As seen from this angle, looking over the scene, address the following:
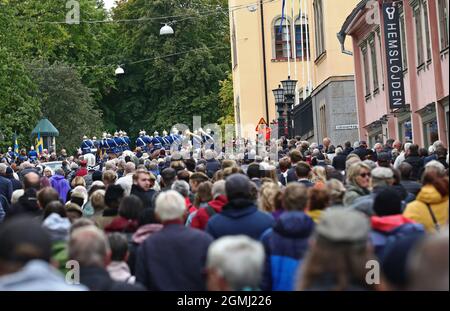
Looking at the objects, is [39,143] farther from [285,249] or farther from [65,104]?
[285,249]

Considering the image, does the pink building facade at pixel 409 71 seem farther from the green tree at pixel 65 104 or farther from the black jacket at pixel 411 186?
the green tree at pixel 65 104

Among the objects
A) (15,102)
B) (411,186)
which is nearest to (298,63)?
(15,102)

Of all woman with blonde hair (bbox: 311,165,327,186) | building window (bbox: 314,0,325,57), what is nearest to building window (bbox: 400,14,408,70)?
building window (bbox: 314,0,325,57)

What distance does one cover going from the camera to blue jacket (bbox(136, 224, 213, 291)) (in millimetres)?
9391

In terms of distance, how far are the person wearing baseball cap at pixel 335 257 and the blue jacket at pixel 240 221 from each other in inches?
145

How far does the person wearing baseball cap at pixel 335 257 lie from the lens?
6.43 metres

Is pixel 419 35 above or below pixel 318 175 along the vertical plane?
above

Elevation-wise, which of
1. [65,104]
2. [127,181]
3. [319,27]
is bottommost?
[127,181]

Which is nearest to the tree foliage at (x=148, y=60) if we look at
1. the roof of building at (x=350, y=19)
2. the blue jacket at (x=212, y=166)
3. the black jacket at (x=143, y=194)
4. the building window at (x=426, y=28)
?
the roof of building at (x=350, y=19)

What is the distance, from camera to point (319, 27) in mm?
49156

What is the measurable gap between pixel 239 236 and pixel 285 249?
2.37 feet

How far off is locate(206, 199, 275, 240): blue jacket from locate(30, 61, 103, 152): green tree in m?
62.0

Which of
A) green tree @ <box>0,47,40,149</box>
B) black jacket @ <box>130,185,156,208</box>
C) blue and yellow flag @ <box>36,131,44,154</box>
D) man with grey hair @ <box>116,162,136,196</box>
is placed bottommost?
black jacket @ <box>130,185,156,208</box>

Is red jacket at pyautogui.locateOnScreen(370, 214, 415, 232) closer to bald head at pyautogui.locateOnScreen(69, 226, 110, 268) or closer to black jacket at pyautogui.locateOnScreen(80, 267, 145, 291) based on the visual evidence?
black jacket at pyautogui.locateOnScreen(80, 267, 145, 291)
